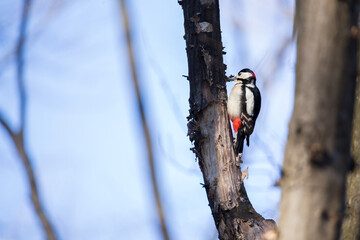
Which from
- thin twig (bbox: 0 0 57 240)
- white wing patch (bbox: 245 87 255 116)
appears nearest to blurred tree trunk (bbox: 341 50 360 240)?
thin twig (bbox: 0 0 57 240)

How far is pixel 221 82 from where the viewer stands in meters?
3.17

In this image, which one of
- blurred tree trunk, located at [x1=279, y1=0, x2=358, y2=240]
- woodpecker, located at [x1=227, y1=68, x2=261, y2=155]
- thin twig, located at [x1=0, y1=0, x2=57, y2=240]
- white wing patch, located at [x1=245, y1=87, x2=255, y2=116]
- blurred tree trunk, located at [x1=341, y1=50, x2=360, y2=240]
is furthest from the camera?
white wing patch, located at [x1=245, y1=87, x2=255, y2=116]

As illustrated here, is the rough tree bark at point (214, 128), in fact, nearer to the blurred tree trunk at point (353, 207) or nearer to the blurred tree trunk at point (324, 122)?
the blurred tree trunk at point (353, 207)

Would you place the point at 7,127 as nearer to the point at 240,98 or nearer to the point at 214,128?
the point at 214,128

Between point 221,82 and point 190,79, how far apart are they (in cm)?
23

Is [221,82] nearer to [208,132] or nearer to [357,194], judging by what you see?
[208,132]

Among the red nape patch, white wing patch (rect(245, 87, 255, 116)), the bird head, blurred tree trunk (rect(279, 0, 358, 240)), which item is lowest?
the red nape patch

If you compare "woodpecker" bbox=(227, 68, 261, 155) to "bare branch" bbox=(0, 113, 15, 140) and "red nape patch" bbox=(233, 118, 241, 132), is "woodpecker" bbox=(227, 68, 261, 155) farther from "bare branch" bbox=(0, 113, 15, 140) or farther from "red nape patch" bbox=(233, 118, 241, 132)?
"bare branch" bbox=(0, 113, 15, 140)

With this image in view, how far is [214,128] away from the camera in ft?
9.87

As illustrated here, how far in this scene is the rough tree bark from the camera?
2.78 m

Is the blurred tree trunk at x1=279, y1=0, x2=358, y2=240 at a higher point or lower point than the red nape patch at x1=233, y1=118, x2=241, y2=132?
higher

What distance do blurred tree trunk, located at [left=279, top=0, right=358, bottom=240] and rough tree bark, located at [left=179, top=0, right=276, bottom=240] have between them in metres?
1.47

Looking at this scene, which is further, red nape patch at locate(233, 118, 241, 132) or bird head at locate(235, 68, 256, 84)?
bird head at locate(235, 68, 256, 84)

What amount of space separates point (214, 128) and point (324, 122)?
68.6 inches
